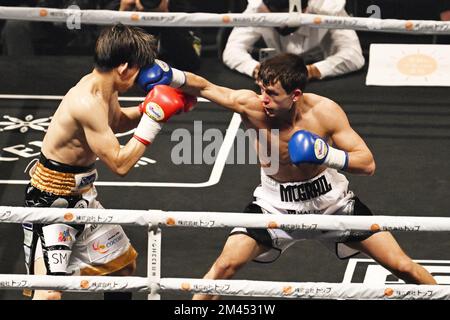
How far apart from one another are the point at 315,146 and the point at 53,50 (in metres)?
4.74

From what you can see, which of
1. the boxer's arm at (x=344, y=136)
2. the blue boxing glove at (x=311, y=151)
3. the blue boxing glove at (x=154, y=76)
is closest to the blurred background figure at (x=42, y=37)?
the blue boxing glove at (x=154, y=76)

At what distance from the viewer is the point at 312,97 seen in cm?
657

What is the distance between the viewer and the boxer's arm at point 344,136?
21.0 ft

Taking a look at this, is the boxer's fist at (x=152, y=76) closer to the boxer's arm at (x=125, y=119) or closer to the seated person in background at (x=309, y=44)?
the boxer's arm at (x=125, y=119)

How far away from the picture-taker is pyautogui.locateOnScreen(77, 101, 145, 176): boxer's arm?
608 centimetres

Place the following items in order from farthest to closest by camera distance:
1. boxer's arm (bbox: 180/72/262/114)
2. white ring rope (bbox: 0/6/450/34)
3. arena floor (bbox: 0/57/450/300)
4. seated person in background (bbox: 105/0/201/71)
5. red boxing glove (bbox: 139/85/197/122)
→ seated person in background (bbox: 105/0/201/71)
white ring rope (bbox: 0/6/450/34)
arena floor (bbox: 0/57/450/300)
boxer's arm (bbox: 180/72/262/114)
red boxing glove (bbox: 139/85/197/122)

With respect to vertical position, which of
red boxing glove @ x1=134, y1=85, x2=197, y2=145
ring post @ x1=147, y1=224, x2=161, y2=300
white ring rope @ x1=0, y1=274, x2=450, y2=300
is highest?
red boxing glove @ x1=134, y1=85, x2=197, y2=145

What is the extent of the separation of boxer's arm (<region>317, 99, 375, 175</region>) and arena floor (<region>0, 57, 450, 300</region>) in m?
1.00

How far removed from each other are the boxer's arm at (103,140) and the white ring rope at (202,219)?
563 mm

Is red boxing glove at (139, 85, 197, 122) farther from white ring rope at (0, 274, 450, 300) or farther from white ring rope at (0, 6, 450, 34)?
white ring rope at (0, 6, 450, 34)

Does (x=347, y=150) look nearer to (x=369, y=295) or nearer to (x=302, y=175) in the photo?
(x=302, y=175)

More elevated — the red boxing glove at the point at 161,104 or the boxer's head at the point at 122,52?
the boxer's head at the point at 122,52

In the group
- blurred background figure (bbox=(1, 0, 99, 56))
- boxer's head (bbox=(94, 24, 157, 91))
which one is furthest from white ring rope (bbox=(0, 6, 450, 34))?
boxer's head (bbox=(94, 24, 157, 91))
